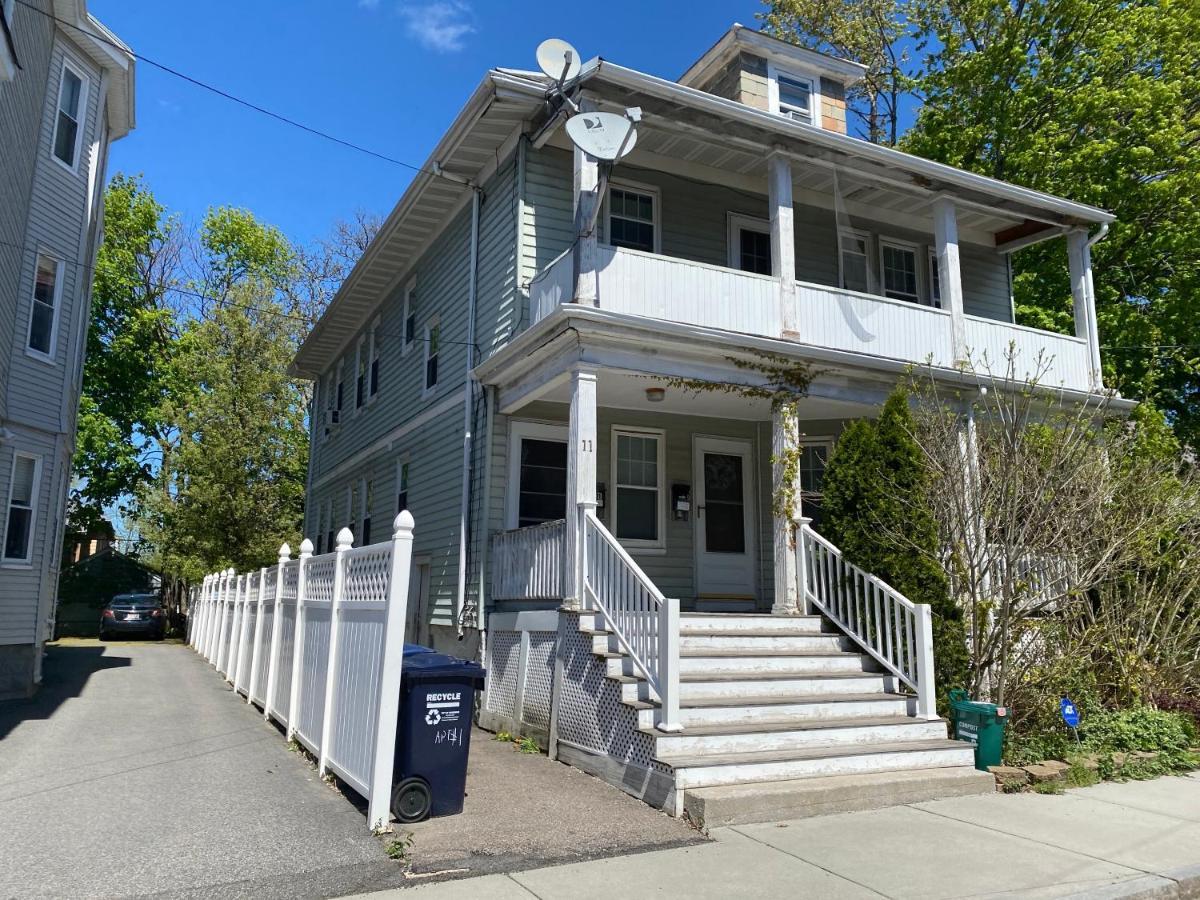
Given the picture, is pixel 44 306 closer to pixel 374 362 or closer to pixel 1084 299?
pixel 374 362

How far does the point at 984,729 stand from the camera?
7.57 meters

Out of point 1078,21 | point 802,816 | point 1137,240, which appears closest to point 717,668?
point 802,816

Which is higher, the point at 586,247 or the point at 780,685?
the point at 586,247

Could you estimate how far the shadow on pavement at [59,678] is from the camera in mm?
9898

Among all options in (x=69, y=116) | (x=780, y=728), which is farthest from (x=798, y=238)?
(x=69, y=116)

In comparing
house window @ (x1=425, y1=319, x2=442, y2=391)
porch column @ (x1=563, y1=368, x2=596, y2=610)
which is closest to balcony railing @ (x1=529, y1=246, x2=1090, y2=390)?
porch column @ (x1=563, y1=368, x2=596, y2=610)

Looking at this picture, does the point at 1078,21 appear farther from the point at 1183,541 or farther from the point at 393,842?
the point at 393,842

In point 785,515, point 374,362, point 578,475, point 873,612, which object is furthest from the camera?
point 374,362

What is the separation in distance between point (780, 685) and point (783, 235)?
17.8 feet

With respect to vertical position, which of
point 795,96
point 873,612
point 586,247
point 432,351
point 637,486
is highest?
point 795,96

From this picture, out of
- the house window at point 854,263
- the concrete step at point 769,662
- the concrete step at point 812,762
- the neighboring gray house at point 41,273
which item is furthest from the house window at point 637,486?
the neighboring gray house at point 41,273

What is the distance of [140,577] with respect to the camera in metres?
32.4

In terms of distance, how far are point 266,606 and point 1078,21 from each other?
20.3 meters

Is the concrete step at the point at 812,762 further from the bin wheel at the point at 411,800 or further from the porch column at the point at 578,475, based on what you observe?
the porch column at the point at 578,475
